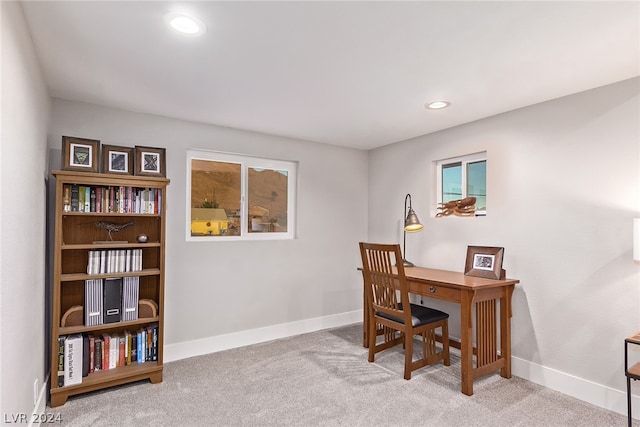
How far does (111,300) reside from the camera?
104 inches

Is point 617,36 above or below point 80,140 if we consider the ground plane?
above

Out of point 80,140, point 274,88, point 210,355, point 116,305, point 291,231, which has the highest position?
point 274,88

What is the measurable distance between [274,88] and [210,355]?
8.12 ft

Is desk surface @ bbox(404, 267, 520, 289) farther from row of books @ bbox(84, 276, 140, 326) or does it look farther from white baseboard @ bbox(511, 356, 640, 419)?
row of books @ bbox(84, 276, 140, 326)

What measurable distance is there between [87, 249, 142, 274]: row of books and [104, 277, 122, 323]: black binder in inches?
3.3

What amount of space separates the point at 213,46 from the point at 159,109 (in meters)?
1.32

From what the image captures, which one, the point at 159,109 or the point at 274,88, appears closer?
the point at 274,88

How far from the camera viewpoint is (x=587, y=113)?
257cm

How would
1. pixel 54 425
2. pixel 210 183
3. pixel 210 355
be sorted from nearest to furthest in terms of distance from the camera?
1. pixel 54 425
2. pixel 210 355
3. pixel 210 183

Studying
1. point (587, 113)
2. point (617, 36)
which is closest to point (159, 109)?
point (617, 36)

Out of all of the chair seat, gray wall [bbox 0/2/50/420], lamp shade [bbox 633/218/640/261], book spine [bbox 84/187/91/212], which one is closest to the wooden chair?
the chair seat

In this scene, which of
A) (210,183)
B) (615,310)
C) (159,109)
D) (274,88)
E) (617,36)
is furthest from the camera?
(210,183)

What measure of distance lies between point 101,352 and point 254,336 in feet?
4.69

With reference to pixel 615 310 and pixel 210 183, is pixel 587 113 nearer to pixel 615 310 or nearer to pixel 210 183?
pixel 615 310
